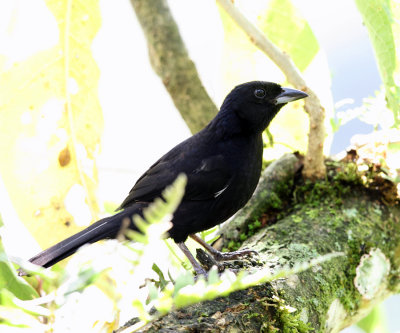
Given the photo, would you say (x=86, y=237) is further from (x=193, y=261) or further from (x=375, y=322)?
(x=375, y=322)

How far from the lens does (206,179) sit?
2639 mm

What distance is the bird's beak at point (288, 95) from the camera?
2848mm

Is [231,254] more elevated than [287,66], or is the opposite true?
[287,66]

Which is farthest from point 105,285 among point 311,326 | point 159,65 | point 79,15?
point 159,65

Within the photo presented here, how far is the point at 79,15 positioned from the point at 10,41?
0.42 metres

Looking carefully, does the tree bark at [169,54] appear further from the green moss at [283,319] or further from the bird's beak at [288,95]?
the green moss at [283,319]

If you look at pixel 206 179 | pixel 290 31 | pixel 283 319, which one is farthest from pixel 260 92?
pixel 283 319

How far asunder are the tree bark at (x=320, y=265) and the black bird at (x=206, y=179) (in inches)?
10.6

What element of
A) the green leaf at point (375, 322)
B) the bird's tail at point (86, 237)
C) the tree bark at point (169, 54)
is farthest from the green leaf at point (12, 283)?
the green leaf at point (375, 322)

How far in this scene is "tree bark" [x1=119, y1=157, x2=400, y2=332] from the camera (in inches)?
71.4

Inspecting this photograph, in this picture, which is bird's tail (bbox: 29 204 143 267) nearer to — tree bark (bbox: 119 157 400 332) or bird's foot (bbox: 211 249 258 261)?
bird's foot (bbox: 211 249 258 261)

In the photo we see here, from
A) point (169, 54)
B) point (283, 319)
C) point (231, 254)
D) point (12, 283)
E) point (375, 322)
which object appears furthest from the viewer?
point (375, 322)

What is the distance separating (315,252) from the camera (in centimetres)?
248

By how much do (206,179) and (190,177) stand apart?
0.27 feet
